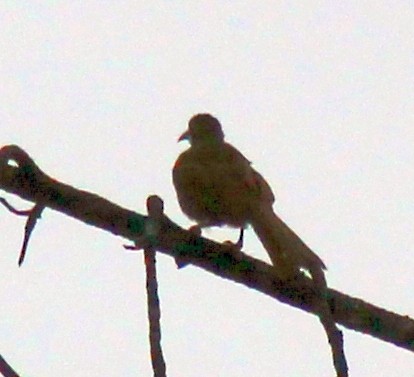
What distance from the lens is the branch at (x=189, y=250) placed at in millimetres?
1772

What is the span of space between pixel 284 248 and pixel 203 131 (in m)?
3.15

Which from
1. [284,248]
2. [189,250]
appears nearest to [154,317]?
[189,250]

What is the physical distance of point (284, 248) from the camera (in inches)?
121

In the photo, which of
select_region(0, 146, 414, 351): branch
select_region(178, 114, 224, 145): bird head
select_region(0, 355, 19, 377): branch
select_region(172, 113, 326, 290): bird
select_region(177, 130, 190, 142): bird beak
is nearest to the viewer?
select_region(0, 355, 19, 377): branch

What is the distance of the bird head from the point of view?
5.95 m

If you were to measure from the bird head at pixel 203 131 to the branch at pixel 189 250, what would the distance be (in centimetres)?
382

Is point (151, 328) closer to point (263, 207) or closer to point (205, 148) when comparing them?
point (263, 207)

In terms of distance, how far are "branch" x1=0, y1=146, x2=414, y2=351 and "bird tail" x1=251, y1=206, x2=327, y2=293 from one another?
44 mm

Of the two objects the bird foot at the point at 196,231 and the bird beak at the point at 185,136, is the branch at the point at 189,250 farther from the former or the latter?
the bird beak at the point at 185,136

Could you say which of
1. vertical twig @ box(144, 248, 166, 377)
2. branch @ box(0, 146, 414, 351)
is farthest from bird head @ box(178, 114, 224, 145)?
vertical twig @ box(144, 248, 166, 377)

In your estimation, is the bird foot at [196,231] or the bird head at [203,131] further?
the bird head at [203,131]

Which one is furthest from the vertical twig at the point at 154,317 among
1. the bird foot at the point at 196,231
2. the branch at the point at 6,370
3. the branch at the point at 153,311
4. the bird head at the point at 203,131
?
the bird head at the point at 203,131

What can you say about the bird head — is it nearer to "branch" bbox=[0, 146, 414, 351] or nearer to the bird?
the bird

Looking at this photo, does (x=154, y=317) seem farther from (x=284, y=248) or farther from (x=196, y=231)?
(x=284, y=248)
